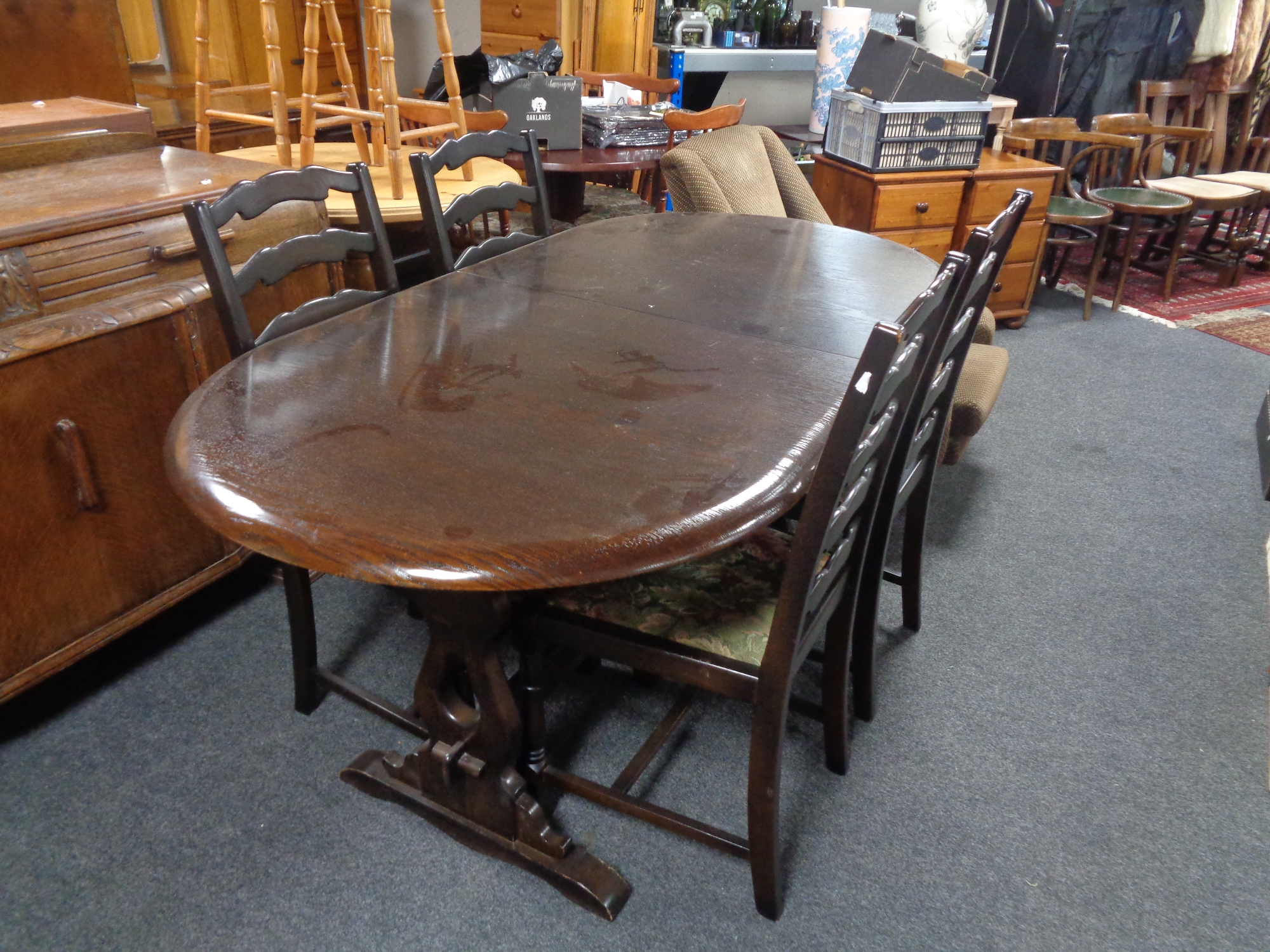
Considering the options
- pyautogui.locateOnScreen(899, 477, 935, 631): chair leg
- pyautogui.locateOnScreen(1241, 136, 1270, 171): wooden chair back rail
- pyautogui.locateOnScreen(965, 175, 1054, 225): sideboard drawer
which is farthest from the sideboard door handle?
pyautogui.locateOnScreen(1241, 136, 1270, 171): wooden chair back rail

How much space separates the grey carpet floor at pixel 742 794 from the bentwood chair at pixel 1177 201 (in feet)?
8.01

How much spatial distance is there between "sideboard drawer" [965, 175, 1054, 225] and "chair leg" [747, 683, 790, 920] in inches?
113

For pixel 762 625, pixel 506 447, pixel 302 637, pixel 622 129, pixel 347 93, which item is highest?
pixel 347 93

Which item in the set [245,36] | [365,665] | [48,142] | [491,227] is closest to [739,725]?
[365,665]

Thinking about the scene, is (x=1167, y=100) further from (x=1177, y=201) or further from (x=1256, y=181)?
(x=1177, y=201)

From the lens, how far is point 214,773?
156cm

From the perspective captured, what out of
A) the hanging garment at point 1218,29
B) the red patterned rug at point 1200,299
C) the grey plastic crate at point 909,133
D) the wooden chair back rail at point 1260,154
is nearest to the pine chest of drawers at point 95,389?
the grey plastic crate at point 909,133

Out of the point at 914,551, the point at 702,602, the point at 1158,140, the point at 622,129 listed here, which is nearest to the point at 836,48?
the point at 622,129

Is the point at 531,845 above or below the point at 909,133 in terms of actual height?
below

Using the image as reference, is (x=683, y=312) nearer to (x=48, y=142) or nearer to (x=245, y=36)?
(x=48, y=142)

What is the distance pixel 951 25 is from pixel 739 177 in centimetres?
196

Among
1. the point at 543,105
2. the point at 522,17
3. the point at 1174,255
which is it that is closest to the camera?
the point at 543,105

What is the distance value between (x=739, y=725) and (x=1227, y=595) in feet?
4.53

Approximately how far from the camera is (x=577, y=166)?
10.1 ft
